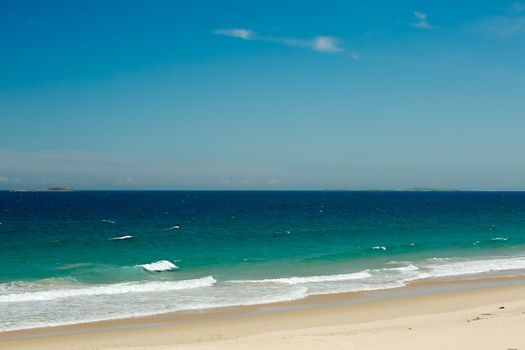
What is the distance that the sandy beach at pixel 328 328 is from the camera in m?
14.4

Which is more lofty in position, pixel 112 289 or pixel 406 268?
pixel 406 268

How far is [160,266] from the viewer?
31688 millimetres

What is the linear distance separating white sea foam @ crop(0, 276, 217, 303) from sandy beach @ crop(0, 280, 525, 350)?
5522 millimetres

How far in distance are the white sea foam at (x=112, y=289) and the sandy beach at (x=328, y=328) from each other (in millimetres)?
5522

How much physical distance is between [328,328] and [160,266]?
16.7m

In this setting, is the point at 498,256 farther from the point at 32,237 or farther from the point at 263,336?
the point at 32,237

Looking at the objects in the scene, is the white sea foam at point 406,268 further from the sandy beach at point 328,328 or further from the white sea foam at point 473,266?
the sandy beach at point 328,328

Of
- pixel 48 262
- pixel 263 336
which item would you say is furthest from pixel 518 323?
pixel 48 262

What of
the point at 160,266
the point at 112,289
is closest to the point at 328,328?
the point at 112,289

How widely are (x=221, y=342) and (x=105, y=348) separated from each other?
327 cm

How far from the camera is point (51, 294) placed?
23.2 meters

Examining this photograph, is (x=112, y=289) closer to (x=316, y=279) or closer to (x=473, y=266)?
(x=316, y=279)

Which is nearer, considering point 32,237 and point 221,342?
point 221,342

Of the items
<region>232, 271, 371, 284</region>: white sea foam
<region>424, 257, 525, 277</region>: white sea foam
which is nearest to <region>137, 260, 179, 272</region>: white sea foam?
<region>232, 271, 371, 284</region>: white sea foam
